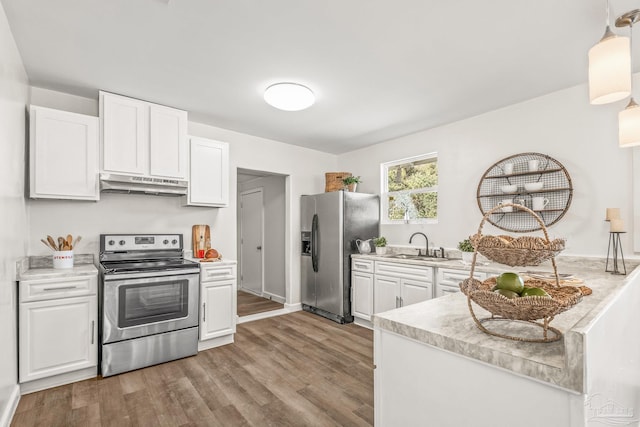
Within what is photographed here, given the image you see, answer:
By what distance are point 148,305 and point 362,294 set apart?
2456mm

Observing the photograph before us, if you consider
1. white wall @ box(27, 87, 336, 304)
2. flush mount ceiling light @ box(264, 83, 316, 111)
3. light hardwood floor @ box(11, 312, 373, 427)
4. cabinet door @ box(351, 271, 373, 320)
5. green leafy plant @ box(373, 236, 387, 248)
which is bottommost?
light hardwood floor @ box(11, 312, 373, 427)

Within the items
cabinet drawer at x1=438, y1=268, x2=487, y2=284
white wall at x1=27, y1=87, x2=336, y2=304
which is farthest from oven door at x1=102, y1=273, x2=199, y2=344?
cabinet drawer at x1=438, y1=268, x2=487, y2=284

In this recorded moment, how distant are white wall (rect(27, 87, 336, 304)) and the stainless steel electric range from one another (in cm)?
22

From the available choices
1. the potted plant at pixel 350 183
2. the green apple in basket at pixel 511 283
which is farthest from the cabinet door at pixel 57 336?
the potted plant at pixel 350 183

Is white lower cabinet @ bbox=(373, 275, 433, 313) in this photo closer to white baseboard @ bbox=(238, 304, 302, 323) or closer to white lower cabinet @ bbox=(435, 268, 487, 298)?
white lower cabinet @ bbox=(435, 268, 487, 298)

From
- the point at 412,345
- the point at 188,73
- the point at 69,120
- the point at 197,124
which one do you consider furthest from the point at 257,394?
the point at 197,124

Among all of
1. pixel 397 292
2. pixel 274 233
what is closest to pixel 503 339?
pixel 397 292

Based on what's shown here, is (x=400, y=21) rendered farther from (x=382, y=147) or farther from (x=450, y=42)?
(x=382, y=147)

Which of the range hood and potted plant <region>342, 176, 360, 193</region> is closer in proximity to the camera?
the range hood

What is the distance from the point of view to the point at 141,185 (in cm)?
317

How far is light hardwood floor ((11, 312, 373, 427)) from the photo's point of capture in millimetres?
2139

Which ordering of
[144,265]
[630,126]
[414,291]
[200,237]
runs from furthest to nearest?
A: [200,237] → [414,291] → [144,265] → [630,126]

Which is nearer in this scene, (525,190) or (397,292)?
(525,190)

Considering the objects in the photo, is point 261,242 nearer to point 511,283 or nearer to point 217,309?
point 217,309
